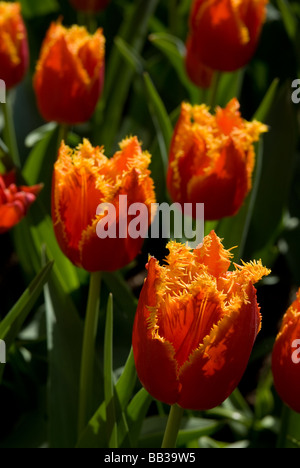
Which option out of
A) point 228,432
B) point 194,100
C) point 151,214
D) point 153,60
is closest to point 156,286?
point 151,214

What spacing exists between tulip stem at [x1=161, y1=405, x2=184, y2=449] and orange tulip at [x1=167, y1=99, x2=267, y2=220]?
285mm

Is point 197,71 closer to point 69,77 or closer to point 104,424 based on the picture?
point 69,77

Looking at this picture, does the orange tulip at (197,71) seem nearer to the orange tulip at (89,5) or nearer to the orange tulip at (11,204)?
the orange tulip at (89,5)

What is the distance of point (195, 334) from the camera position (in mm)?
594

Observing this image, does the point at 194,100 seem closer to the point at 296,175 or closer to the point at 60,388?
the point at 296,175

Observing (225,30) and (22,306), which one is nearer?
(22,306)

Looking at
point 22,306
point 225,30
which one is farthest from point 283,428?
point 225,30

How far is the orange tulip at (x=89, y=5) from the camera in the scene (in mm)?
1383

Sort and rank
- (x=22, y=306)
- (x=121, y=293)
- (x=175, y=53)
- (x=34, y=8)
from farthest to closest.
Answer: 1. (x=34, y=8)
2. (x=175, y=53)
3. (x=121, y=293)
4. (x=22, y=306)

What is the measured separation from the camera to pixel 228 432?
116 centimetres

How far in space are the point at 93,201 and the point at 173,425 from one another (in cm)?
23

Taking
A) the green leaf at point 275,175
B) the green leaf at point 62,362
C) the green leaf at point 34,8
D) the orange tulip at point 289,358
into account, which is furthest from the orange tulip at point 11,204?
the green leaf at point 34,8

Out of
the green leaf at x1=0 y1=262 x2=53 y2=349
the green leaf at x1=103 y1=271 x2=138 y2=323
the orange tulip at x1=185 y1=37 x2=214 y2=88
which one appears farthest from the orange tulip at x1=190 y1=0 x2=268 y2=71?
the green leaf at x1=0 y1=262 x2=53 y2=349

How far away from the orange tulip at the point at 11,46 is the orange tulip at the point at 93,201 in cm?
44
